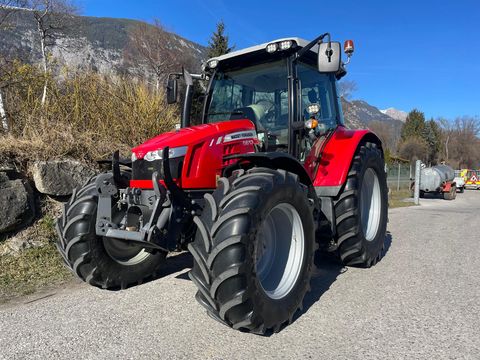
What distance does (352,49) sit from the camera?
13.8ft

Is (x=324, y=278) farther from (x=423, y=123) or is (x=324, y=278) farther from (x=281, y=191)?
(x=423, y=123)

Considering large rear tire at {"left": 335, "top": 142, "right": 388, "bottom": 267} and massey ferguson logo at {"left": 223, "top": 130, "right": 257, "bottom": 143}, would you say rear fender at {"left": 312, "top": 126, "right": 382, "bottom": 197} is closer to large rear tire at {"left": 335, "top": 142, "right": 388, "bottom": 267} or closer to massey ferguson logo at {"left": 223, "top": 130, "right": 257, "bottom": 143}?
large rear tire at {"left": 335, "top": 142, "right": 388, "bottom": 267}

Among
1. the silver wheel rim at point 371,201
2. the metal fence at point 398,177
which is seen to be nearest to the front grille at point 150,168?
the silver wheel rim at point 371,201

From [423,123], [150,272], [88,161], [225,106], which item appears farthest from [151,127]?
[423,123]

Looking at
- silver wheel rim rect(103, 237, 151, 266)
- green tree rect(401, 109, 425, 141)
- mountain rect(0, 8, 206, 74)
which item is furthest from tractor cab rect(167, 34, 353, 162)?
green tree rect(401, 109, 425, 141)

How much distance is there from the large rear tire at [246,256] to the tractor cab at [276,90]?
0.94 metres

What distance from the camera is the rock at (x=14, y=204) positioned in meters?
4.62

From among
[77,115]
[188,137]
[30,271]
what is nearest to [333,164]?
[188,137]

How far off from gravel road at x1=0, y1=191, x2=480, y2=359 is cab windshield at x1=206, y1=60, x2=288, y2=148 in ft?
5.37

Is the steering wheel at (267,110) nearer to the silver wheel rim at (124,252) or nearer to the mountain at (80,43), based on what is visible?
the silver wheel rim at (124,252)

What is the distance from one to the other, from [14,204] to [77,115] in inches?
85.0

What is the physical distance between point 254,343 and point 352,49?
3.19m

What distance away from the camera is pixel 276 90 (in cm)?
403

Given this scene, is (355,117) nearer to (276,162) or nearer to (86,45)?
(86,45)
